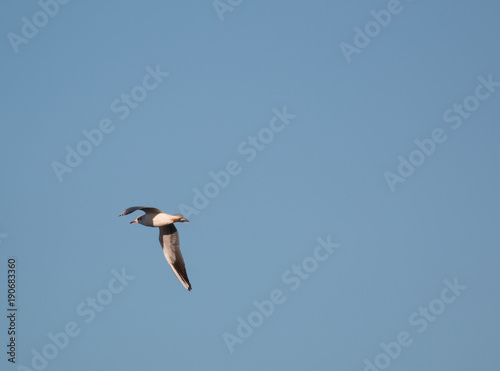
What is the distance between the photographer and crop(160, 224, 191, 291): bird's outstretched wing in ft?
93.0

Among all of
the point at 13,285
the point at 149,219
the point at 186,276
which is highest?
the point at 13,285

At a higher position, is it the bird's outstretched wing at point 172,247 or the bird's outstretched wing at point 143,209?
the bird's outstretched wing at point 143,209

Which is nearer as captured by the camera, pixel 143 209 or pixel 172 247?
pixel 143 209

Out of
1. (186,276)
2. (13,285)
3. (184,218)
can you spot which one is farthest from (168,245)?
(13,285)

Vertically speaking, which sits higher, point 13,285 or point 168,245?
point 13,285

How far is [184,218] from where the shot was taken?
82.2ft

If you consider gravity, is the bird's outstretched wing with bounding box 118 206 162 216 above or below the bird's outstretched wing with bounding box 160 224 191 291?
above

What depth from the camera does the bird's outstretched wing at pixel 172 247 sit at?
2834 cm

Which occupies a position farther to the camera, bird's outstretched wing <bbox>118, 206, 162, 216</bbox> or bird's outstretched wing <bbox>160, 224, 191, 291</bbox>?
bird's outstretched wing <bbox>160, 224, 191, 291</bbox>

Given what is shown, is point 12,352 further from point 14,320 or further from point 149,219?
point 149,219

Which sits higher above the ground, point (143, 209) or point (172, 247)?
point (143, 209)

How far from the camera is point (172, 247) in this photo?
28.6 metres

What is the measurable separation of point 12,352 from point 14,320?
137 cm

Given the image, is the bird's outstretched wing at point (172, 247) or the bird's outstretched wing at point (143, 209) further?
the bird's outstretched wing at point (172, 247)
